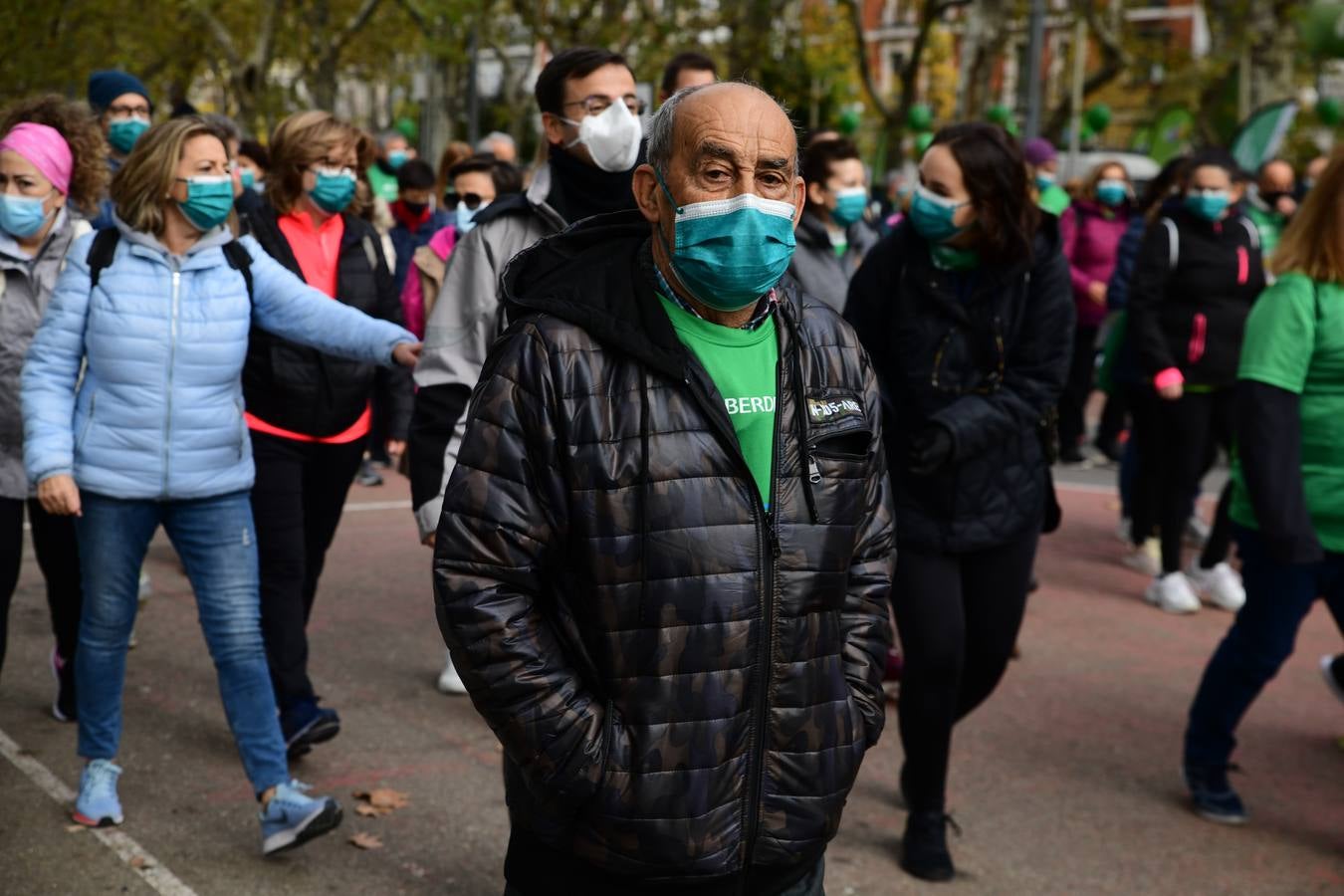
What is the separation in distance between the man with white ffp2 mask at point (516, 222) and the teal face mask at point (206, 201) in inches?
28.0

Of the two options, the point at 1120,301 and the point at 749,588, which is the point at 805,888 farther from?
the point at 1120,301

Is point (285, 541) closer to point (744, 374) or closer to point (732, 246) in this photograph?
point (744, 374)

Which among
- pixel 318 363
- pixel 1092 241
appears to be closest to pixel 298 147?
pixel 318 363

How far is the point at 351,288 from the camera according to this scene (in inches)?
227

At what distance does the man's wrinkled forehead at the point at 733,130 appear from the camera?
268cm

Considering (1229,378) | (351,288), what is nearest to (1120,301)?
(1229,378)

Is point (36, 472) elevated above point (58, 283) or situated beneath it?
situated beneath

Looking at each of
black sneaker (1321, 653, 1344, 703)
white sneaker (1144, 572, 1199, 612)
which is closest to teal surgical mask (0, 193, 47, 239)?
black sneaker (1321, 653, 1344, 703)

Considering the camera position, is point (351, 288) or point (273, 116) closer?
point (351, 288)

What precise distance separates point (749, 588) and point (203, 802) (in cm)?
293

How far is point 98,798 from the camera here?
4.71m

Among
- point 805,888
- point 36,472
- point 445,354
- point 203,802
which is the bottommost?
point 203,802

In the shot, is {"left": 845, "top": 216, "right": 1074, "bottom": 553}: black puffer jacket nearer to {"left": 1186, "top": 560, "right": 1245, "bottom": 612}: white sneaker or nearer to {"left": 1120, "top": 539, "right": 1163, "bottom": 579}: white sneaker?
{"left": 1186, "top": 560, "right": 1245, "bottom": 612}: white sneaker

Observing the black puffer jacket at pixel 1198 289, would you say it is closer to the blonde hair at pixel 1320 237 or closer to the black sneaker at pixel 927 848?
the blonde hair at pixel 1320 237
